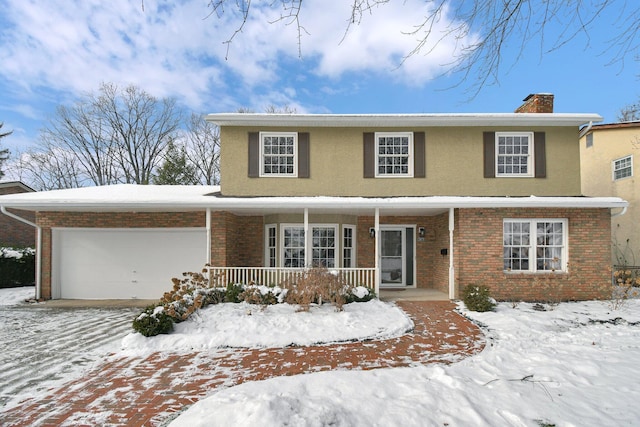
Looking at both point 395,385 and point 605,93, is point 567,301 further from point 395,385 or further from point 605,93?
point 395,385

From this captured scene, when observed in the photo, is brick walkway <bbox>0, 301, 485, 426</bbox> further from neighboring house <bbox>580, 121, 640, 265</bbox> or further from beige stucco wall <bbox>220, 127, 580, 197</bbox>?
neighboring house <bbox>580, 121, 640, 265</bbox>

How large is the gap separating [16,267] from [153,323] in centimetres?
1059

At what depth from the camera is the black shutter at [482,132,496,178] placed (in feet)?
33.3

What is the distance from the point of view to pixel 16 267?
1258cm

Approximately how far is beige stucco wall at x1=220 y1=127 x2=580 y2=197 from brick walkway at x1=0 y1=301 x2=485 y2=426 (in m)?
4.71

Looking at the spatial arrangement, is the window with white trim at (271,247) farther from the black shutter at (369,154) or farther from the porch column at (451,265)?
the porch column at (451,265)

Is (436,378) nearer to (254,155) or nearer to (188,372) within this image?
(188,372)

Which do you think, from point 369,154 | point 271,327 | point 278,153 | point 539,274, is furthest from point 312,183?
point 539,274

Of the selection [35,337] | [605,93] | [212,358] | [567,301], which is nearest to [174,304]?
[212,358]

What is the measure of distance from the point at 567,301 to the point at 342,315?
640 centimetres

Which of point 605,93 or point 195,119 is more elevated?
point 195,119

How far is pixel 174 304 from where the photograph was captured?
6.71 metres

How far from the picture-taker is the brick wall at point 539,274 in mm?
9047

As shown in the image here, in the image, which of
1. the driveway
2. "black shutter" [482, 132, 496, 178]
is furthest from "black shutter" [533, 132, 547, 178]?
the driveway
